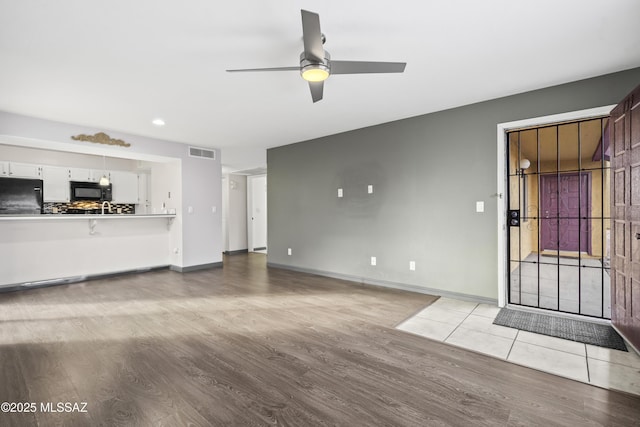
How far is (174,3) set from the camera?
1.93 metres

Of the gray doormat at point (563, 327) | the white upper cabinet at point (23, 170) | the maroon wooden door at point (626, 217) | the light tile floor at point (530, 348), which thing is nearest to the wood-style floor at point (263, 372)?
the light tile floor at point (530, 348)

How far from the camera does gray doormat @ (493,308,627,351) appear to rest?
8.65 feet

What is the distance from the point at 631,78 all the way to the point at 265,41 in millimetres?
3411

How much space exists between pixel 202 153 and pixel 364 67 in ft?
15.1

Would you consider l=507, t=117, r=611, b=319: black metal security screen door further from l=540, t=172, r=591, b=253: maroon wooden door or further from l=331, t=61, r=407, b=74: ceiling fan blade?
l=331, t=61, r=407, b=74: ceiling fan blade

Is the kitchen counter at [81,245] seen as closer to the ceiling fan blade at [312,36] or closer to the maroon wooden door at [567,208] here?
the ceiling fan blade at [312,36]

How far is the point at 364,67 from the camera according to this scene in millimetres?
2305

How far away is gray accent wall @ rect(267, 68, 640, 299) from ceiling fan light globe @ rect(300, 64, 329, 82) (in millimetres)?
2381

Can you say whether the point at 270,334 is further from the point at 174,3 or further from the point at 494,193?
the point at 494,193

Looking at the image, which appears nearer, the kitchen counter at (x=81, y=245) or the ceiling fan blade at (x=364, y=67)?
the ceiling fan blade at (x=364, y=67)

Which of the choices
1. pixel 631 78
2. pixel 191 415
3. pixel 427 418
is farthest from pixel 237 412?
pixel 631 78

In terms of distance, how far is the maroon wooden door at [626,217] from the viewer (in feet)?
7.77

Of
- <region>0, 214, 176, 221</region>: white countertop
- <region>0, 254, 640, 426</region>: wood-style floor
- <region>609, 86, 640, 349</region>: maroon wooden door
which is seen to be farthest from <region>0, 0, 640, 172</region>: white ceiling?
<region>0, 254, 640, 426</region>: wood-style floor

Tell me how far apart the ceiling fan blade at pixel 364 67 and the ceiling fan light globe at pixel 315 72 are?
0.12 metres
